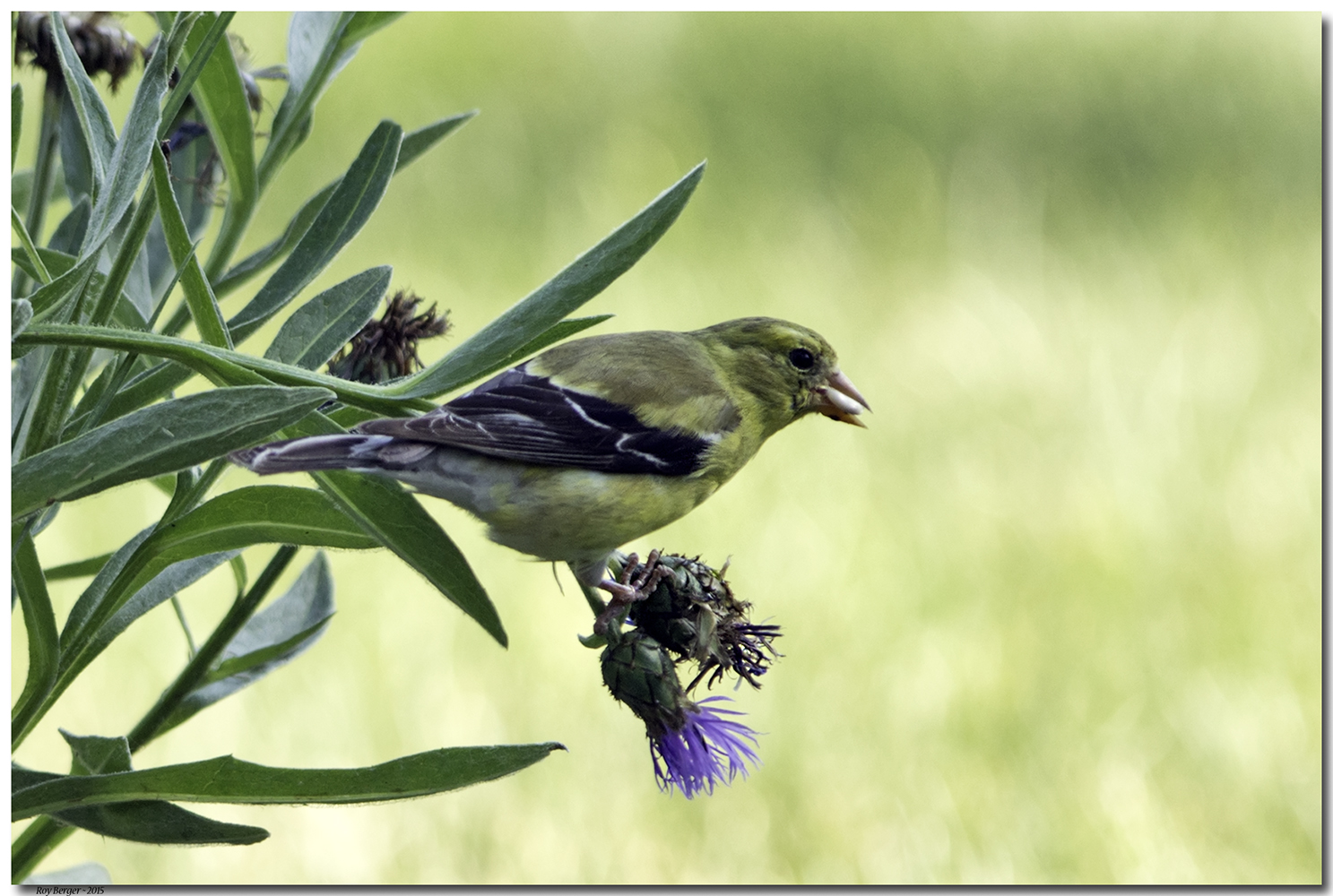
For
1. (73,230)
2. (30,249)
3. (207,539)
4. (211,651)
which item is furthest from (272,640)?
(30,249)

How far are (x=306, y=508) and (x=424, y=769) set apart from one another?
1.05ft

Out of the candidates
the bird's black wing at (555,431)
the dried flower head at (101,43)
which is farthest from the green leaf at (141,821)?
the dried flower head at (101,43)

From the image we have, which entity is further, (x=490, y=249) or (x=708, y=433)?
(x=490, y=249)

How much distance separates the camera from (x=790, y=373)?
2797 mm

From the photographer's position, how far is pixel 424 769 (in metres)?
1.45

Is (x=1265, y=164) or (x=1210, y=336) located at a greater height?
(x=1265, y=164)

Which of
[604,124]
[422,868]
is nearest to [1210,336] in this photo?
[604,124]

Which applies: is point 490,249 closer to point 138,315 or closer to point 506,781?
point 506,781

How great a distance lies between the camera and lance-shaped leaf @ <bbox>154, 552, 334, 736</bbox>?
5.86 ft

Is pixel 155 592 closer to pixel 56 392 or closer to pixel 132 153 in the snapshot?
pixel 56 392

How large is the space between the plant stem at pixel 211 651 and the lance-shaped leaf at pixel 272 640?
0.02 metres

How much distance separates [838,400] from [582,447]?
33.5 inches

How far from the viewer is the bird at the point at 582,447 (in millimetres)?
1912

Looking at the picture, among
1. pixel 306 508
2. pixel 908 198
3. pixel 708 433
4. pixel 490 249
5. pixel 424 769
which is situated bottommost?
pixel 424 769
